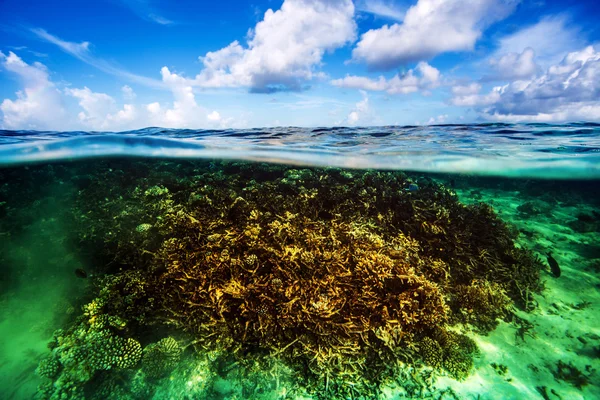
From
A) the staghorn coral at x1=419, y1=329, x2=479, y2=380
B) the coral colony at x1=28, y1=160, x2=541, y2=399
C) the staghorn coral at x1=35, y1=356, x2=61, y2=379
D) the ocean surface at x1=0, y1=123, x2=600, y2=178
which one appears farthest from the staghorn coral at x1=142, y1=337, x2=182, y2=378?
the ocean surface at x1=0, y1=123, x2=600, y2=178

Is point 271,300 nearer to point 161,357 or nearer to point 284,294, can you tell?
point 284,294

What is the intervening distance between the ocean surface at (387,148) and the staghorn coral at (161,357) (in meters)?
9.61

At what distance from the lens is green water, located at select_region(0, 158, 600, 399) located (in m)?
3.87

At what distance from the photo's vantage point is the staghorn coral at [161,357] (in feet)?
12.7

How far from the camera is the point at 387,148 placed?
12.1 meters

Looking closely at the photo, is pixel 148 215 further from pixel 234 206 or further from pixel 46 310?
pixel 46 310

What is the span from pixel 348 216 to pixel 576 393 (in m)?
4.71

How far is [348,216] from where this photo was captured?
6.41 meters

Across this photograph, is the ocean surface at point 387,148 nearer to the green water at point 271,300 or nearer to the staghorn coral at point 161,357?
the green water at point 271,300

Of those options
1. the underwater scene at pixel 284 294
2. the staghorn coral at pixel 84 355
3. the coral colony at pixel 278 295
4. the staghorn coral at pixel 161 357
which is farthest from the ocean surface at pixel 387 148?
the staghorn coral at pixel 161 357

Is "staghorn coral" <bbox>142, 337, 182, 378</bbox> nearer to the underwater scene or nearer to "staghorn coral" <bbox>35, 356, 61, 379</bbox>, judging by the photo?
the underwater scene

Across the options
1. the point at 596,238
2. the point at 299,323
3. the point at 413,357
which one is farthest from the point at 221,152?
the point at 596,238

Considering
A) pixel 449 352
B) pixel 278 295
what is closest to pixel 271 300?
pixel 278 295

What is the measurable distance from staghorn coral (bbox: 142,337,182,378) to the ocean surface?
9.61 m
